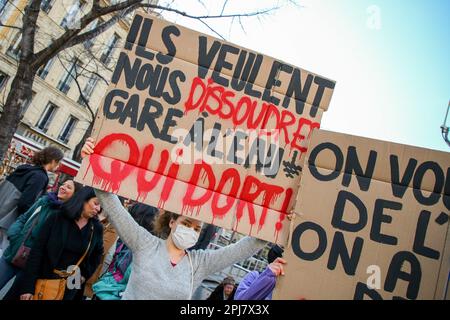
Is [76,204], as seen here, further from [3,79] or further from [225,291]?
[3,79]

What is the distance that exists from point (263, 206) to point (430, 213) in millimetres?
1019

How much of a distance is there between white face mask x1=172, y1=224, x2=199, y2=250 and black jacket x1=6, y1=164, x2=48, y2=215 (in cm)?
238

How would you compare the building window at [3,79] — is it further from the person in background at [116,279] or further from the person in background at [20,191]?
the person in background at [116,279]

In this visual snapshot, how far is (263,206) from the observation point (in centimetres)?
215

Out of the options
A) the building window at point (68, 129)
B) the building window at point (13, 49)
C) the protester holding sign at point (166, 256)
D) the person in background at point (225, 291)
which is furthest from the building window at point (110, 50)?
the protester holding sign at point (166, 256)

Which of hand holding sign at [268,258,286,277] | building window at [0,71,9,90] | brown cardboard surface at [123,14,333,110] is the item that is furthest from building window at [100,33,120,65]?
hand holding sign at [268,258,286,277]

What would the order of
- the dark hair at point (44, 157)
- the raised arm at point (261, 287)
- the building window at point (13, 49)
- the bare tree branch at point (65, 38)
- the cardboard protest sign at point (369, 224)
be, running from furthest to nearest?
1. the building window at point (13, 49)
2. the bare tree branch at point (65, 38)
3. the dark hair at point (44, 157)
4. the raised arm at point (261, 287)
5. the cardboard protest sign at point (369, 224)

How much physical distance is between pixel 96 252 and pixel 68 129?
73.4 feet

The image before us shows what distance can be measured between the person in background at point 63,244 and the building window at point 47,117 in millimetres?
20664

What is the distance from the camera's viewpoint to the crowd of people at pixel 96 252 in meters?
2.16

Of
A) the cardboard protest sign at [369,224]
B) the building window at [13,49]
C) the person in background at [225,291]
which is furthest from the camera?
the building window at [13,49]
